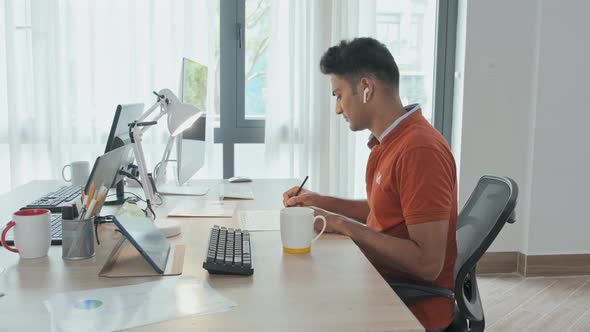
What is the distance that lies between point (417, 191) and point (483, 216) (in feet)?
1.02

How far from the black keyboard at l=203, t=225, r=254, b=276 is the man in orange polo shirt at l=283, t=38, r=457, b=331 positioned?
27 cm

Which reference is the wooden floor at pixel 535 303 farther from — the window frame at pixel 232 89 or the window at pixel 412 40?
the window frame at pixel 232 89

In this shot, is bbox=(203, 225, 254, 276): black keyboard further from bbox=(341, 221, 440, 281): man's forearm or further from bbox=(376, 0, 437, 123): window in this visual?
bbox=(376, 0, 437, 123): window

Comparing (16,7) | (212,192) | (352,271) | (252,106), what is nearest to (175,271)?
(352,271)

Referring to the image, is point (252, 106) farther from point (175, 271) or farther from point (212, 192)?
point (175, 271)

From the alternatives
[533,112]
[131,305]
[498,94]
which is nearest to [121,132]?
[131,305]

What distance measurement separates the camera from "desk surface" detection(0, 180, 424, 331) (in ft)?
3.38

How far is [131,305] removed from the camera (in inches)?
43.3

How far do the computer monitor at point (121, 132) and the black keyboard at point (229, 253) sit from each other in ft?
1.43

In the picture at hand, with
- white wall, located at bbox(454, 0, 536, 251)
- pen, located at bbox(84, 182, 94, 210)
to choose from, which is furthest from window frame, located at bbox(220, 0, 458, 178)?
pen, located at bbox(84, 182, 94, 210)

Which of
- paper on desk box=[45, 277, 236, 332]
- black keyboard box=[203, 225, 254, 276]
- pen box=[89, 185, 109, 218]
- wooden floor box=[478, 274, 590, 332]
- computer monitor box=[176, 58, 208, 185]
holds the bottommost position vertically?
wooden floor box=[478, 274, 590, 332]

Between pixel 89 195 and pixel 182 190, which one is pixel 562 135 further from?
pixel 89 195

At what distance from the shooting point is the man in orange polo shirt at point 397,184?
4.73ft

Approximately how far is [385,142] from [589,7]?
7.29 ft
